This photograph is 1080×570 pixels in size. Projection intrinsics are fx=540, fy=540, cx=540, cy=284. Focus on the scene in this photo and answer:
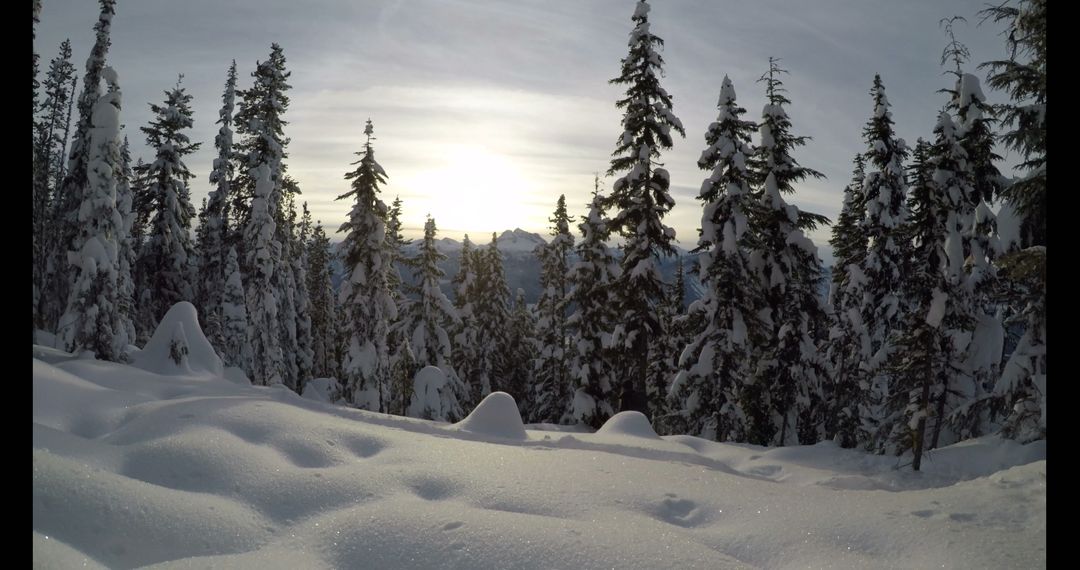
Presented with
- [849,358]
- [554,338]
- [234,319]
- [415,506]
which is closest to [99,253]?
[234,319]

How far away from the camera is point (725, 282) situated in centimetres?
2077

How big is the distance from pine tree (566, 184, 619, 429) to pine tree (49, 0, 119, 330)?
19551 millimetres

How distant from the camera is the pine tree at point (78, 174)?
65.5 feet

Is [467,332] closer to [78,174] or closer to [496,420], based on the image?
[78,174]

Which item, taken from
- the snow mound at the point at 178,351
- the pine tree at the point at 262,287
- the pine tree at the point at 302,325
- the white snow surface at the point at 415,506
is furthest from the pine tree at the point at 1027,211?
the pine tree at the point at 302,325

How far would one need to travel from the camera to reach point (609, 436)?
47.3ft

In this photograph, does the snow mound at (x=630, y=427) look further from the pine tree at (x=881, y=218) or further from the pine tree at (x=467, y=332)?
the pine tree at (x=467, y=332)

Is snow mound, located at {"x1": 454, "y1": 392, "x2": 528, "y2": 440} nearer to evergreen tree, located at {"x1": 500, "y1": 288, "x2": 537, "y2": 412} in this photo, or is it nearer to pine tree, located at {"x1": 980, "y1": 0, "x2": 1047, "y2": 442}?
pine tree, located at {"x1": 980, "y1": 0, "x2": 1047, "y2": 442}

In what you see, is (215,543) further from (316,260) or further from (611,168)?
(316,260)

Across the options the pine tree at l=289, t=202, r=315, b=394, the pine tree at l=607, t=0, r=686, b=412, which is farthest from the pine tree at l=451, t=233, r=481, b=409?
the pine tree at l=607, t=0, r=686, b=412

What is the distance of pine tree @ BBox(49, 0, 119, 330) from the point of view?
20.0 meters

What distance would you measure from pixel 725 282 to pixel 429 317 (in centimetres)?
1905
